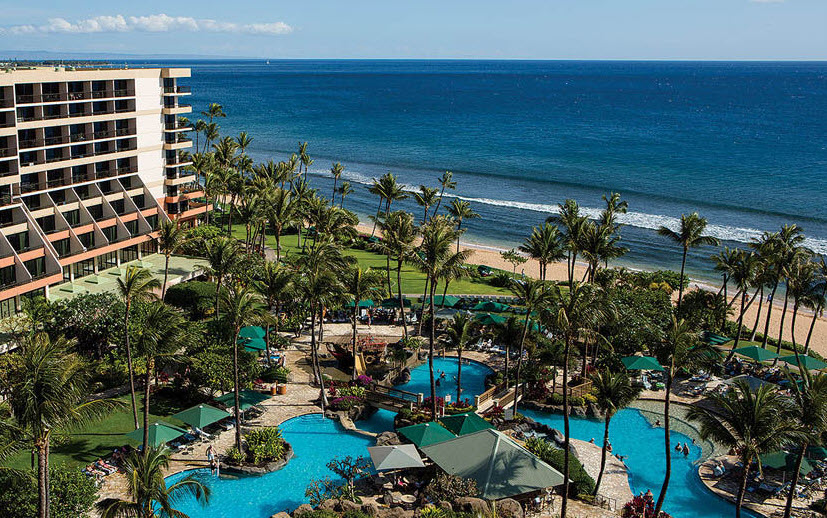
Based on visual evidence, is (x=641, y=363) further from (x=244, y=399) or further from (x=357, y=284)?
(x=244, y=399)

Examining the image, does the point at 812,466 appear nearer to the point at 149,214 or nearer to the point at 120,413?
the point at 120,413

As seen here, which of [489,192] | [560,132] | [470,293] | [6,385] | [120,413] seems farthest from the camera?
[560,132]

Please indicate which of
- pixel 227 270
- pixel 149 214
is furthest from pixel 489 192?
pixel 227 270

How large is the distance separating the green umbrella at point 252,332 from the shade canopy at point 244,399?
5.45 metres

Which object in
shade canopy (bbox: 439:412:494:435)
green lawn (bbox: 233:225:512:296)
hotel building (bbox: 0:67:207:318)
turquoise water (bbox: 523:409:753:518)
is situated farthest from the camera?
green lawn (bbox: 233:225:512:296)

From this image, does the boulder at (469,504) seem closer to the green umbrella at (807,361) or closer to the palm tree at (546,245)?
the palm tree at (546,245)

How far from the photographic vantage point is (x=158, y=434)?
116ft

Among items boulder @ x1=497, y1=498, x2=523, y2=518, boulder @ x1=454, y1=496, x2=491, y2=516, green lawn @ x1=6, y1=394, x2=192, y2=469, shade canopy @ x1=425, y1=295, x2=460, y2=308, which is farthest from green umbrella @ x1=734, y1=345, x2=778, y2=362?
green lawn @ x1=6, y1=394, x2=192, y2=469

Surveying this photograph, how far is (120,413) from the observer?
41031 mm

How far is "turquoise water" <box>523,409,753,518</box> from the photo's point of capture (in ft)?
118

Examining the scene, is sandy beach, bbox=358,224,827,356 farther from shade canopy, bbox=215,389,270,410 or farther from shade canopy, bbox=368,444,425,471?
shade canopy, bbox=215,389,270,410

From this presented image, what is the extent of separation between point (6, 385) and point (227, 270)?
22004mm

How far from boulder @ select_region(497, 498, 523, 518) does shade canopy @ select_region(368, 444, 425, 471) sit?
449 centimetres

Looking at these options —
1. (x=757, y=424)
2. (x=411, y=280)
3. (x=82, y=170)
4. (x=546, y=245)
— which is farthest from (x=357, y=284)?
(x=82, y=170)
